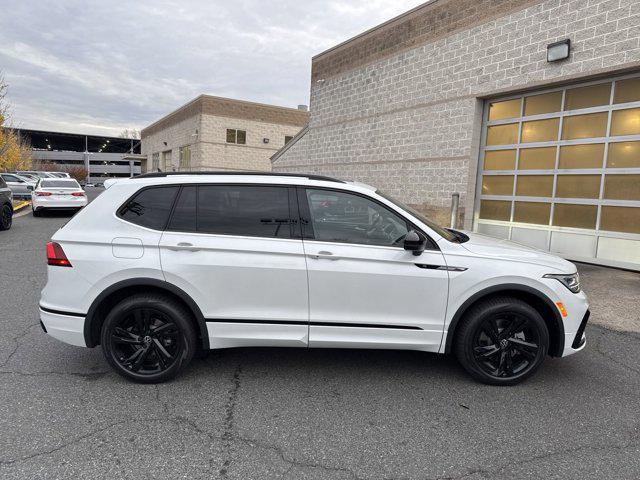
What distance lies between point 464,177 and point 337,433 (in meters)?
9.31

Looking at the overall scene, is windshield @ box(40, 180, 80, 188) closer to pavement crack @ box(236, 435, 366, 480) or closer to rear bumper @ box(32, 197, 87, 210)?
rear bumper @ box(32, 197, 87, 210)

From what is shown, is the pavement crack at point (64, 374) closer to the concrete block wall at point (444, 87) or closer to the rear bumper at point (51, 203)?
the concrete block wall at point (444, 87)

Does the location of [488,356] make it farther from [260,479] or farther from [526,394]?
[260,479]

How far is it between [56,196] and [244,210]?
16656 mm

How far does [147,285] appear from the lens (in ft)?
11.8

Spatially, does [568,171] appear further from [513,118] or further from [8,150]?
[8,150]

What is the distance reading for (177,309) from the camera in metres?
3.61

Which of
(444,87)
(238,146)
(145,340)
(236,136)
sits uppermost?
(236,136)

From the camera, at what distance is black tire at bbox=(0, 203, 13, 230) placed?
12.6m

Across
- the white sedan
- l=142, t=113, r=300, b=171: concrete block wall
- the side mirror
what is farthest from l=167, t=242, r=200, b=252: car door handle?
l=142, t=113, r=300, b=171: concrete block wall

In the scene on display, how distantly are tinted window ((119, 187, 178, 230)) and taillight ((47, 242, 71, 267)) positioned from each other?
54 centimetres

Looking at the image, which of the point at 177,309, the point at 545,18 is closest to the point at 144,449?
the point at 177,309

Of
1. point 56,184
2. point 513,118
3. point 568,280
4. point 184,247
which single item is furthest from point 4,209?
point 568,280

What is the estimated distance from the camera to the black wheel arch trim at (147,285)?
3561 millimetres
